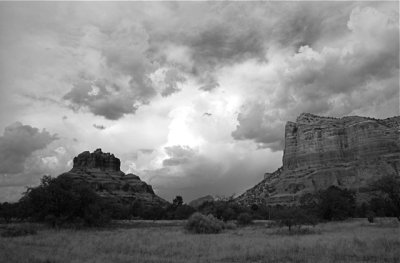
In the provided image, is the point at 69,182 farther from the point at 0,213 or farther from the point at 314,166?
the point at 314,166

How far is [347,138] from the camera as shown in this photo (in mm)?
194125

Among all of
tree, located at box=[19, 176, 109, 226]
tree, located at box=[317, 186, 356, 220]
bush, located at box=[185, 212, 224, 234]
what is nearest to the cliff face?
tree, located at box=[317, 186, 356, 220]

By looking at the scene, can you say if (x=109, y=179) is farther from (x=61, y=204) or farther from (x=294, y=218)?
(x=294, y=218)

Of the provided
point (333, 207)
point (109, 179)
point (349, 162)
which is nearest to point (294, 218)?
point (333, 207)

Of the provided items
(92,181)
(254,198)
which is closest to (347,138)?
(254,198)

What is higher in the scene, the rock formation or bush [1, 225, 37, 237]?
the rock formation

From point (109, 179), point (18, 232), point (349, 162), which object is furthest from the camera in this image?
point (349, 162)

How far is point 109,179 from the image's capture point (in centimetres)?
17650

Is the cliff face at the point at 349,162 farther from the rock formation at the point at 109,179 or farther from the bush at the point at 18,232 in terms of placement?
the bush at the point at 18,232

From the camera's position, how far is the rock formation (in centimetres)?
15888

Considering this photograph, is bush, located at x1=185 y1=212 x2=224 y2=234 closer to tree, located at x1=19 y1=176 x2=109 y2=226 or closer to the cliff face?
tree, located at x1=19 y1=176 x2=109 y2=226

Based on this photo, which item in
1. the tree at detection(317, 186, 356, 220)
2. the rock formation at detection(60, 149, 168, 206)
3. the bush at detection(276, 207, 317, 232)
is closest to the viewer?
the bush at detection(276, 207, 317, 232)

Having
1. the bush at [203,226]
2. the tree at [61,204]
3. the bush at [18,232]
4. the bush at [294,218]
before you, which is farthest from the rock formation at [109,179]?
the bush at [18,232]

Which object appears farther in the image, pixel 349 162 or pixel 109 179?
pixel 349 162
